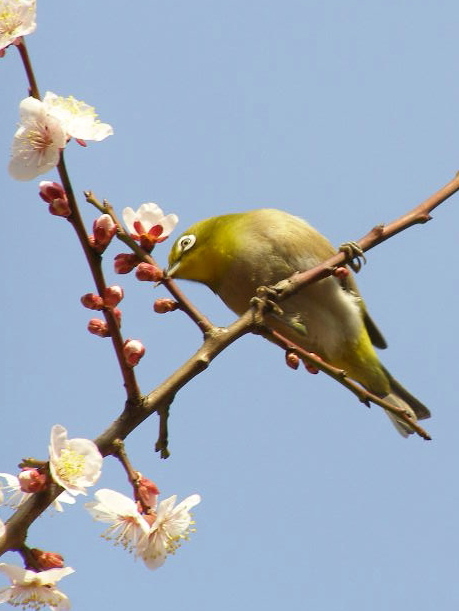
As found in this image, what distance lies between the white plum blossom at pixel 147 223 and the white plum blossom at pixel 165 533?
0.87 metres

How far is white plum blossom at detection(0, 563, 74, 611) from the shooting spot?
2174 mm

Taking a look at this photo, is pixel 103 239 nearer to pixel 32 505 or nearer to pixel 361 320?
pixel 32 505

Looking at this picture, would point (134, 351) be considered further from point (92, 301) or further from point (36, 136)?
point (36, 136)

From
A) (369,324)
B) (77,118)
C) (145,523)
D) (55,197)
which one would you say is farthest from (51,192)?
(369,324)

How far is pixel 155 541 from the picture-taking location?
2.53 metres

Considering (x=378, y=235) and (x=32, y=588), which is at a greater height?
(x=378, y=235)

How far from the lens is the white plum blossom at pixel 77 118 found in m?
2.48

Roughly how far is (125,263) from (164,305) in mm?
185

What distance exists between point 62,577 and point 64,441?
361 mm

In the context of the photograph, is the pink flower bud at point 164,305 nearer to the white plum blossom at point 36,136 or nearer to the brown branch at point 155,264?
the brown branch at point 155,264

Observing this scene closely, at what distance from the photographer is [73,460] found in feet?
7.12

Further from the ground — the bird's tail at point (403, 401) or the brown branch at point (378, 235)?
the brown branch at point (378, 235)

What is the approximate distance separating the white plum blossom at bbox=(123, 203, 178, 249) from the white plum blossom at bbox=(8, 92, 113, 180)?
0.35m

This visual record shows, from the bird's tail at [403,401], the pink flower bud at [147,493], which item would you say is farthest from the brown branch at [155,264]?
the bird's tail at [403,401]
